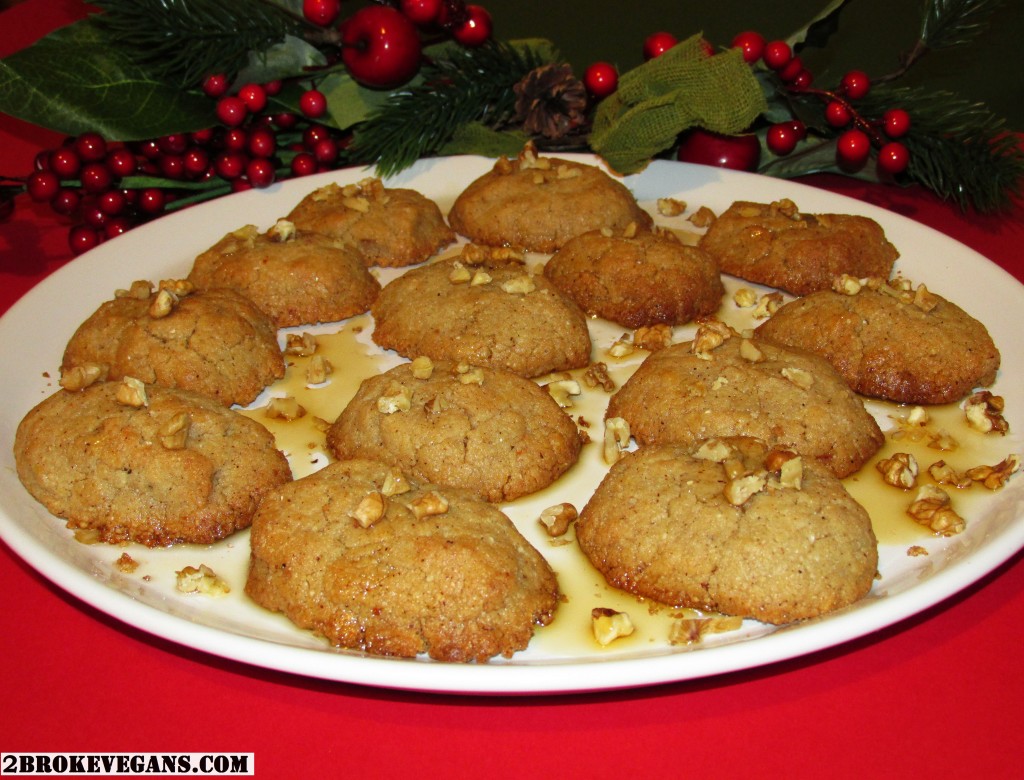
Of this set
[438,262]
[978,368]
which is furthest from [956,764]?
[438,262]

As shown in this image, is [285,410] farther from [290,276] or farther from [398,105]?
[398,105]

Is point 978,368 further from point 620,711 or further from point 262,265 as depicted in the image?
point 262,265

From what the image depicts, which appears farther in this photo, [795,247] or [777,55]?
[777,55]

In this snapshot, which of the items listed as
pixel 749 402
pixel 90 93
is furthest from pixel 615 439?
pixel 90 93

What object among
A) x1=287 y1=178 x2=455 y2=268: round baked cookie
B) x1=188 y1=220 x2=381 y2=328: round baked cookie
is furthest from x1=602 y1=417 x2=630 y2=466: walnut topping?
x1=287 y1=178 x2=455 y2=268: round baked cookie

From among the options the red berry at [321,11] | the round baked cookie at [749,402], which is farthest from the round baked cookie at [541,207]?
Answer: the round baked cookie at [749,402]

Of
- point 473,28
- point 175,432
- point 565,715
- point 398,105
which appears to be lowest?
point 565,715
